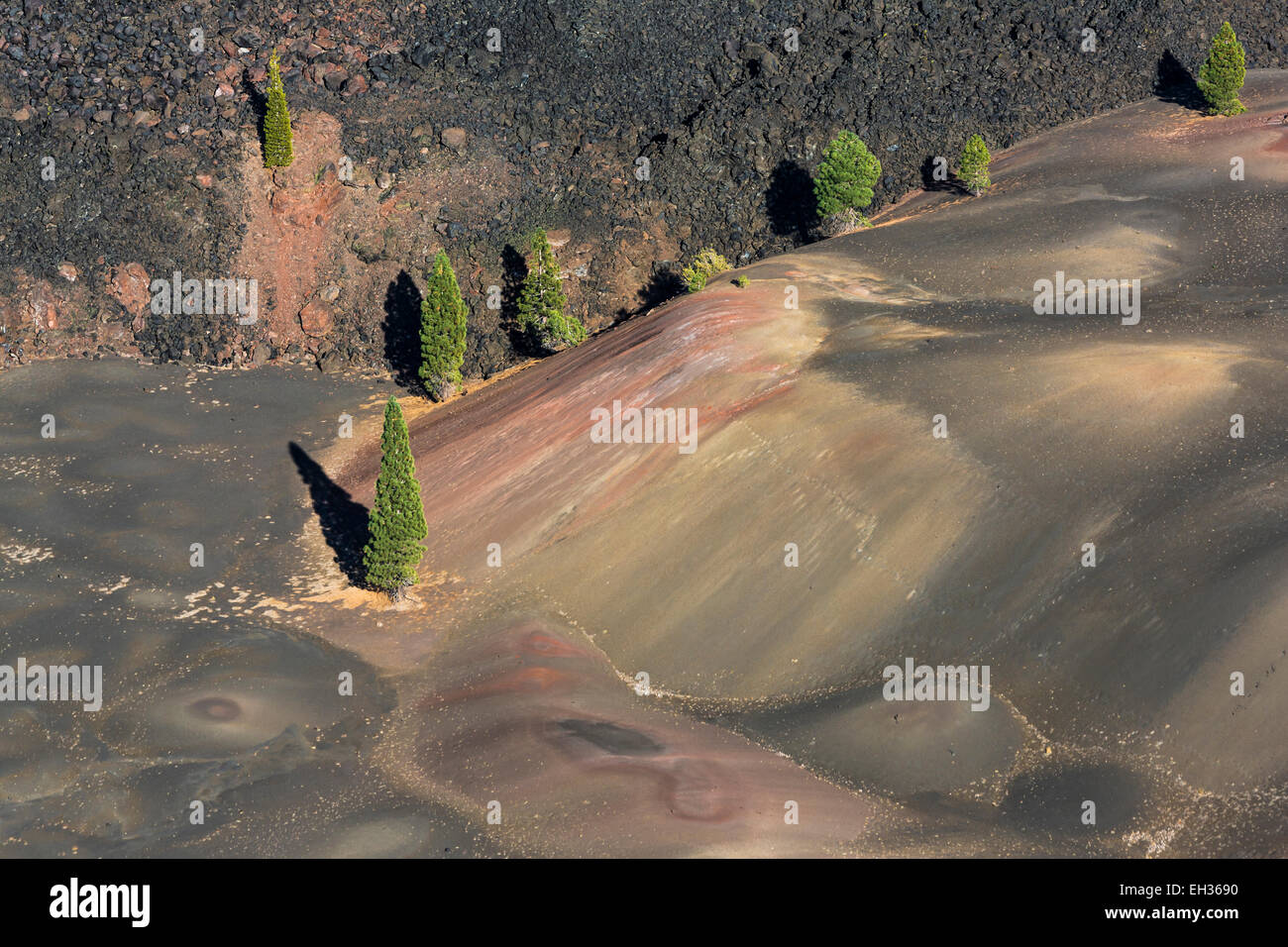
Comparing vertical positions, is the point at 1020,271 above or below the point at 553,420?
above

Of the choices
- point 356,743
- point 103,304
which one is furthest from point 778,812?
point 103,304

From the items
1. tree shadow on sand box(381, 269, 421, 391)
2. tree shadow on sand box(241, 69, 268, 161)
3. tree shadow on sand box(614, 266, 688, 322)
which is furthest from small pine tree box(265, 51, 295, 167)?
tree shadow on sand box(614, 266, 688, 322)

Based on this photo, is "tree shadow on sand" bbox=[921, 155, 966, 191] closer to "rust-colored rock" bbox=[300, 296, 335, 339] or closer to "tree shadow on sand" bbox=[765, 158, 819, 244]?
"tree shadow on sand" bbox=[765, 158, 819, 244]

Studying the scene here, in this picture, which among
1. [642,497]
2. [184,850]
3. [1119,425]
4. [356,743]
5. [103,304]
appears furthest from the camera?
[103,304]

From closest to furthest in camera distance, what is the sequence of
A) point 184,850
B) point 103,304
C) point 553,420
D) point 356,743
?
point 184,850 → point 356,743 → point 553,420 → point 103,304

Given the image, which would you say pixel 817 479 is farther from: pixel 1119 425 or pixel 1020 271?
pixel 1020 271
